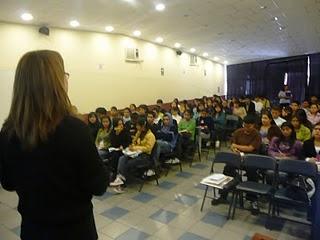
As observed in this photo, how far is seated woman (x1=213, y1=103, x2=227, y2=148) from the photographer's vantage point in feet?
23.2

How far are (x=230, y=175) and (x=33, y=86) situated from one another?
338cm

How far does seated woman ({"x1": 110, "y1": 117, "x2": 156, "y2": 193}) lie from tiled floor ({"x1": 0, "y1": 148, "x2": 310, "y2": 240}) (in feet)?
0.69

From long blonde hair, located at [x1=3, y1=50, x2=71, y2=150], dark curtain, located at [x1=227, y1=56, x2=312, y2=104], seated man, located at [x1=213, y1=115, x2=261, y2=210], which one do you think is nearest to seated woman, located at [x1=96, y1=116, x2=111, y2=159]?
seated man, located at [x1=213, y1=115, x2=261, y2=210]

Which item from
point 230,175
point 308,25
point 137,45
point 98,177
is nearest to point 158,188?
point 230,175

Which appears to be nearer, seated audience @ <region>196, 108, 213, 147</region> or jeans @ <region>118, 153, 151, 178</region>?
jeans @ <region>118, 153, 151, 178</region>

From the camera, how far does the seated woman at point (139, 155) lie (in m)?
4.45

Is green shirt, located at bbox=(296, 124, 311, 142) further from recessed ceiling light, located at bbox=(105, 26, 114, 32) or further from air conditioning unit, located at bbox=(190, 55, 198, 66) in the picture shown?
air conditioning unit, located at bbox=(190, 55, 198, 66)

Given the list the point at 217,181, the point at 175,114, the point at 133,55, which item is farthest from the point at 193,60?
the point at 217,181

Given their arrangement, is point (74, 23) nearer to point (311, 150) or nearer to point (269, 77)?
point (311, 150)

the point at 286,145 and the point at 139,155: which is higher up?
the point at 286,145

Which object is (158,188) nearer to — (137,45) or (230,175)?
(230,175)

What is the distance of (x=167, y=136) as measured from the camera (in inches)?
219

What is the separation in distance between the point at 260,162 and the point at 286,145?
70cm

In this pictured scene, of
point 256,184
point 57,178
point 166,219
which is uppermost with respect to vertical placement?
point 57,178
